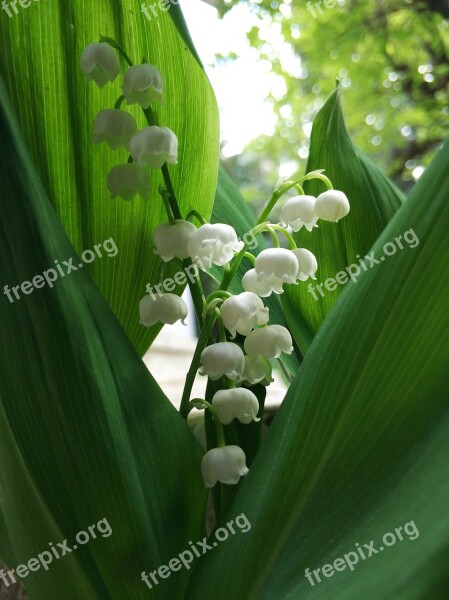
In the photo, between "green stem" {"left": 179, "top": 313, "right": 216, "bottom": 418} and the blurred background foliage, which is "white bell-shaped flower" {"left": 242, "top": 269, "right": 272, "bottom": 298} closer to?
"green stem" {"left": 179, "top": 313, "right": 216, "bottom": 418}

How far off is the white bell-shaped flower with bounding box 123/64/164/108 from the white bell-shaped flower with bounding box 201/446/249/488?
0.73 ft

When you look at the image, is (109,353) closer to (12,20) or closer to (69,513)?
(69,513)

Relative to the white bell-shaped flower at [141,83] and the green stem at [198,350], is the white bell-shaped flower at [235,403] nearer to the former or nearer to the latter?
the green stem at [198,350]

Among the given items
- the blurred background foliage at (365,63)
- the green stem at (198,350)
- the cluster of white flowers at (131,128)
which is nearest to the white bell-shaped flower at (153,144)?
the cluster of white flowers at (131,128)

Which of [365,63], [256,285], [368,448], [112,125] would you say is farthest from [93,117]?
[365,63]

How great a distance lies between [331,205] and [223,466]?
177 millimetres

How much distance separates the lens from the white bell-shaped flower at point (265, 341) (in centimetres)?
39

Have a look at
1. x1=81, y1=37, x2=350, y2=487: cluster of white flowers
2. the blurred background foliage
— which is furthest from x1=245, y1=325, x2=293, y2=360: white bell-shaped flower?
the blurred background foliage

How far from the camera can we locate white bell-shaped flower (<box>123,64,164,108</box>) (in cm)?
37

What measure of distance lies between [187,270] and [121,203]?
8cm

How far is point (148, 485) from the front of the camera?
1.19 ft

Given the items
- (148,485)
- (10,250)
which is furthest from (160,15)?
(148,485)

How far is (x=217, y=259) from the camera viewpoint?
15.2 inches

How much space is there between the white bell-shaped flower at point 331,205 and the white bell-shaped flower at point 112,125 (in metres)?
0.13
